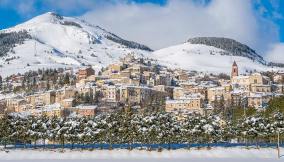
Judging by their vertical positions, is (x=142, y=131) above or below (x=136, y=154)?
above

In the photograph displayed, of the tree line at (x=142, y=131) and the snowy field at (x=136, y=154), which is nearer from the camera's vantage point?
the snowy field at (x=136, y=154)

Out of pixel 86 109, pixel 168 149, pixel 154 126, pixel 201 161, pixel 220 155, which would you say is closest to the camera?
pixel 201 161

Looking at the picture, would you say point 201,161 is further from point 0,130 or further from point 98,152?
point 0,130

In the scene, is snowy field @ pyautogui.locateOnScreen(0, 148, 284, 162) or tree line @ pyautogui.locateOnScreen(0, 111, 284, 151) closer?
snowy field @ pyautogui.locateOnScreen(0, 148, 284, 162)

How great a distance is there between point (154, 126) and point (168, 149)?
7815mm

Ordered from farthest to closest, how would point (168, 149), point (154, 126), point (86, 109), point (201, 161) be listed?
point (86, 109) → point (154, 126) → point (168, 149) → point (201, 161)

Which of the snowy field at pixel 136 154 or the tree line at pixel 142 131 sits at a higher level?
the tree line at pixel 142 131

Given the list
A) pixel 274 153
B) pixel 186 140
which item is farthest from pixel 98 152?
pixel 274 153

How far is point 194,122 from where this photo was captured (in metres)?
98.3

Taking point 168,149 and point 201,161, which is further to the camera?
point 168,149

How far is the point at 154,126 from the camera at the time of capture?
9594cm

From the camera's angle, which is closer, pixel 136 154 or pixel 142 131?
pixel 136 154

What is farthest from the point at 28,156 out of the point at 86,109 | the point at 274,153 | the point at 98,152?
the point at 86,109

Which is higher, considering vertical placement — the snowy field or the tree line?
the tree line
